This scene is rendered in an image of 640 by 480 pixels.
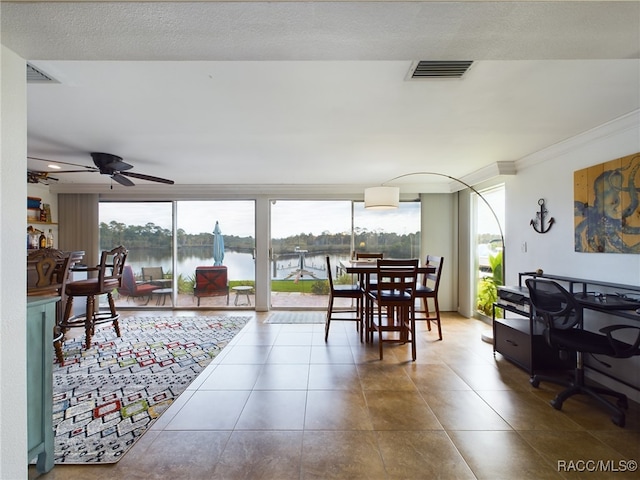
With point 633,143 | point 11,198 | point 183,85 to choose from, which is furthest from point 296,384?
point 633,143

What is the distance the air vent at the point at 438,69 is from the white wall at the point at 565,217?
167 cm

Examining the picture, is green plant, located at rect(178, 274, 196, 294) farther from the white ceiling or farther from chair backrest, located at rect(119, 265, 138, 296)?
the white ceiling

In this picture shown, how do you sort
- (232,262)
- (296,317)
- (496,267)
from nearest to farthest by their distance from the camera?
(496,267), (296,317), (232,262)

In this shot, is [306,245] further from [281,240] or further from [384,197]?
[384,197]

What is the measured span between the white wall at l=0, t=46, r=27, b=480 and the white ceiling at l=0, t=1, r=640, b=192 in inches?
7.5

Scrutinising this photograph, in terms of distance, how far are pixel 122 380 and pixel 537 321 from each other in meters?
3.80

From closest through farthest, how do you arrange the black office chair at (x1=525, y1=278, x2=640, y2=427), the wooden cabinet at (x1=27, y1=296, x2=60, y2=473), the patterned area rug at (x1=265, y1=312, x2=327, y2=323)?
the wooden cabinet at (x1=27, y1=296, x2=60, y2=473) < the black office chair at (x1=525, y1=278, x2=640, y2=427) < the patterned area rug at (x1=265, y1=312, x2=327, y2=323)

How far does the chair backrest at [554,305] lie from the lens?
7.18 ft

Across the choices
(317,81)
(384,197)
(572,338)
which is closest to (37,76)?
(317,81)

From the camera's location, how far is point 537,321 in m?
2.78

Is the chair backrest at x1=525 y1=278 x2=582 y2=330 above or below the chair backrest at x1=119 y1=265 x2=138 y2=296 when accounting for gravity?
above

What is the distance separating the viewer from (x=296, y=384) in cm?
263

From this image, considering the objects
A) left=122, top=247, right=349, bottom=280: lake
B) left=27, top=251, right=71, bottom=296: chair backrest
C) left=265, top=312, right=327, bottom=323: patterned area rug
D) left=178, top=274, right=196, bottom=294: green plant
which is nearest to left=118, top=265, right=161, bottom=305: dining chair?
left=122, top=247, right=349, bottom=280: lake

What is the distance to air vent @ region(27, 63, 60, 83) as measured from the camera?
1.72 m
